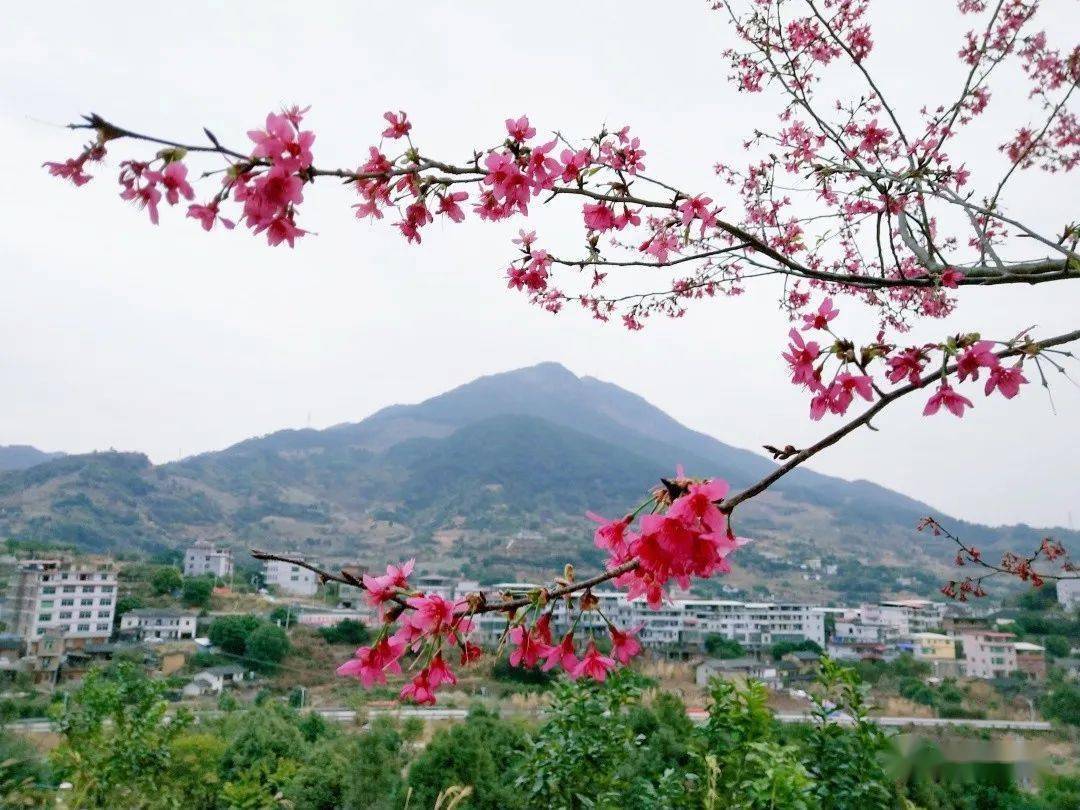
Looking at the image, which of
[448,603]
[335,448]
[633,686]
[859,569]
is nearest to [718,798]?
[633,686]

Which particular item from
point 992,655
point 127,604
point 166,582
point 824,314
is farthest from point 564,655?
point 166,582

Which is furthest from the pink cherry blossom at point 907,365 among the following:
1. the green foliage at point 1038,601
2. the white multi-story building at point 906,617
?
the white multi-story building at point 906,617

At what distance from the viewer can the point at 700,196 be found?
5.68 feet

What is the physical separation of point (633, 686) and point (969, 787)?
4300 mm

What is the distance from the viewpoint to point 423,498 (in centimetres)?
10662

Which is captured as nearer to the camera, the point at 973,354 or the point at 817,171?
Result: the point at 973,354

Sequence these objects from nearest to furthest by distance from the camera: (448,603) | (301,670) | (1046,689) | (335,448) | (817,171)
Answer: (448,603), (817,171), (1046,689), (301,670), (335,448)

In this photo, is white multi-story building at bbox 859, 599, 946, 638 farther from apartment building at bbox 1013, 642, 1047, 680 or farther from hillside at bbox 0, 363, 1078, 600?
apartment building at bbox 1013, 642, 1047, 680

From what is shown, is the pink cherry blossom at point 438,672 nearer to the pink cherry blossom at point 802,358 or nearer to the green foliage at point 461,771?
the pink cherry blossom at point 802,358

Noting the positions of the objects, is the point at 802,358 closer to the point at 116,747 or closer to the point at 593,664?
the point at 593,664

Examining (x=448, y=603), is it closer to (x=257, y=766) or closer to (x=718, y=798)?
(x=718, y=798)

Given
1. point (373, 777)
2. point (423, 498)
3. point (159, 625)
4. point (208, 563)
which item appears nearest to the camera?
point (373, 777)

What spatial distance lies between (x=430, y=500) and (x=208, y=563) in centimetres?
5997

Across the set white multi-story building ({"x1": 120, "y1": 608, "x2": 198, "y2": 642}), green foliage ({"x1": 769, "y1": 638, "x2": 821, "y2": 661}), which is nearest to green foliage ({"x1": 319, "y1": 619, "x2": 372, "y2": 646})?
white multi-story building ({"x1": 120, "y1": 608, "x2": 198, "y2": 642})
